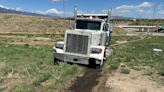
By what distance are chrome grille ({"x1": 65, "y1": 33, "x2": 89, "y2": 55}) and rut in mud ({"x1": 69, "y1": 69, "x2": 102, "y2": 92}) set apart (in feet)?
3.68

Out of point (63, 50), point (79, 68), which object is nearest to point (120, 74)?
point (79, 68)

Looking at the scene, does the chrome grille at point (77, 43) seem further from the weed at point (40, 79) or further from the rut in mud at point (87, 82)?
the weed at point (40, 79)

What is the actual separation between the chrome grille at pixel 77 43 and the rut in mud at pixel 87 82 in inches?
44.1

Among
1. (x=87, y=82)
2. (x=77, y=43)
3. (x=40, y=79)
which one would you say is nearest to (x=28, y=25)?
(x=77, y=43)

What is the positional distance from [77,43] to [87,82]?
7.12ft

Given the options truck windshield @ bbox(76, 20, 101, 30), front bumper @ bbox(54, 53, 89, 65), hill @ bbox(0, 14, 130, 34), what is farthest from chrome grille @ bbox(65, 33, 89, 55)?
hill @ bbox(0, 14, 130, 34)

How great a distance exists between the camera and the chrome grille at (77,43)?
7.58m

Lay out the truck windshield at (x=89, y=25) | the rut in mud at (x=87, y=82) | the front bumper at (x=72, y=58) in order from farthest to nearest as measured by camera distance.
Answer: the truck windshield at (x=89, y=25)
the front bumper at (x=72, y=58)
the rut in mud at (x=87, y=82)

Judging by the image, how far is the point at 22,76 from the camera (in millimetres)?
6363

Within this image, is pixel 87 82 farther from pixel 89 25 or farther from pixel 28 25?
pixel 28 25

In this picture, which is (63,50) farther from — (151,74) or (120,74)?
(151,74)

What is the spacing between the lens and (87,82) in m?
6.32

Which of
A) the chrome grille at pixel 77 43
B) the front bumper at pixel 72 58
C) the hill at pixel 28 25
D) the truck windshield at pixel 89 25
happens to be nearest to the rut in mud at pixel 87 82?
the front bumper at pixel 72 58

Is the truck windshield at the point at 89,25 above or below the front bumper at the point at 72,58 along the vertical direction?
above
